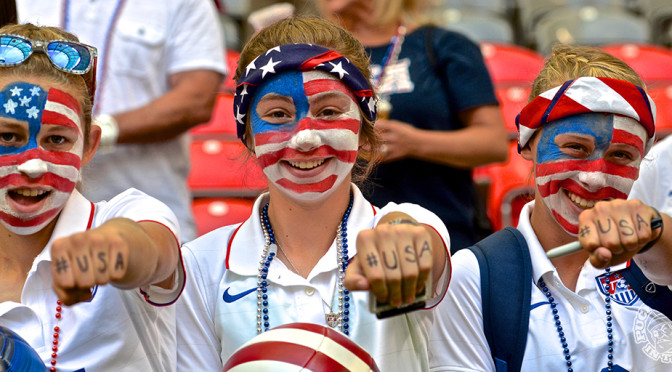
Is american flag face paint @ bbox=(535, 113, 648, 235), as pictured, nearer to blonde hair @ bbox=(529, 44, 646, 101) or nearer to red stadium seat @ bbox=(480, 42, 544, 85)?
blonde hair @ bbox=(529, 44, 646, 101)

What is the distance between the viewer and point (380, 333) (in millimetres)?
2574

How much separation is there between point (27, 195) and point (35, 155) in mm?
117

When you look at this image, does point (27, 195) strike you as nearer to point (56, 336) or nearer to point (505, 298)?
point (56, 336)

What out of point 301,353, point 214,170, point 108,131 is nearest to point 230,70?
point 214,170

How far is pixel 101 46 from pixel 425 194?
1.41 m

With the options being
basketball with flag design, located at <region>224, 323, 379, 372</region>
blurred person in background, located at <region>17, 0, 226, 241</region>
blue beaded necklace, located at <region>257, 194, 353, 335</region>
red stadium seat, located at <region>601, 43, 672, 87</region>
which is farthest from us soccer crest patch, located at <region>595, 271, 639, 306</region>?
red stadium seat, located at <region>601, 43, 672, 87</region>

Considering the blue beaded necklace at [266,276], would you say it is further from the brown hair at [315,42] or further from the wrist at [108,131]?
the wrist at [108,131]

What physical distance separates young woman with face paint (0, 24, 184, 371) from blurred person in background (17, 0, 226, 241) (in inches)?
43.5

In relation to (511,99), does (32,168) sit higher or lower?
lower

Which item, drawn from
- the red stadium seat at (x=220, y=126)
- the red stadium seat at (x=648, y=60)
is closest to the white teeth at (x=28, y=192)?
the red stadium seat at (x=220, y=126)

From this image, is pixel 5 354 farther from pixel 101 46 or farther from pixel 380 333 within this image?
pixel 101 46

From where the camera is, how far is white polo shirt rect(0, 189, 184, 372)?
8.39 ft

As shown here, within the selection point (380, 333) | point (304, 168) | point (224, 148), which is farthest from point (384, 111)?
point (224, 148)

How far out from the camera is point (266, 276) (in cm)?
268
